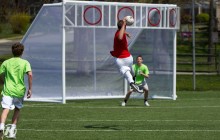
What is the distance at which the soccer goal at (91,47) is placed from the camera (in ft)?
80.6

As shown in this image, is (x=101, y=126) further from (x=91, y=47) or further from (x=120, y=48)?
(x=91, y=47)

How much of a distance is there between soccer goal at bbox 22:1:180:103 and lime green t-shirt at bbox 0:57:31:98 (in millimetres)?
10582

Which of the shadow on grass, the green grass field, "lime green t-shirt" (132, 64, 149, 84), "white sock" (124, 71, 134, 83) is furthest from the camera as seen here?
"lime green t-shirt" (132, 64, 149, 84)

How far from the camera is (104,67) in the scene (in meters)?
26.4

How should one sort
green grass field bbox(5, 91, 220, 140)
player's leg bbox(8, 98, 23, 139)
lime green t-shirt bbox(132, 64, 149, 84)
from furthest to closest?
lime green t-shirt bbox(132, 64, 149, 84) < green grass field bbox(5, 91, 220, 140) < player's leg bbox(8, 98, 23, 139)

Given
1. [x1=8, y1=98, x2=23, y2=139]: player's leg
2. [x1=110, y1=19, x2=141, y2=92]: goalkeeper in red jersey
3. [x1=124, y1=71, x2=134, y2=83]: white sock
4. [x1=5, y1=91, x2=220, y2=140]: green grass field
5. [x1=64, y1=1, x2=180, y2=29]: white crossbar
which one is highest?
[x1=64, y1=1, x2=180, y2=29]: white crossbar

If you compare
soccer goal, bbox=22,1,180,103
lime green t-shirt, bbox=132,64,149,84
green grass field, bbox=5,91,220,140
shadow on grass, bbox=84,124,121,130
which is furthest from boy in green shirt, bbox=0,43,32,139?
soccer goal, bbox=22,1,180,103

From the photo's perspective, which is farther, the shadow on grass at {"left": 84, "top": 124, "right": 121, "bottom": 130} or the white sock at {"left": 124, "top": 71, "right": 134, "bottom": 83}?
the white sock at {"left": 124, "top": 71, "right": 134, "bottom": 83}

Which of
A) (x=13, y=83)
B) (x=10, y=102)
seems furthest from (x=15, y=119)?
(x=13, y=83)

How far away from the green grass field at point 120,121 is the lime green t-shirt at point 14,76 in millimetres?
1050

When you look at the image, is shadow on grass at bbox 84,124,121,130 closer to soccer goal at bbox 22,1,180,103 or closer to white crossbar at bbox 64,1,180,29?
soccer goal at bbox 22,1,180,103

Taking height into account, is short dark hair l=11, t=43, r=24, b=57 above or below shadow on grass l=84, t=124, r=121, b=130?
above

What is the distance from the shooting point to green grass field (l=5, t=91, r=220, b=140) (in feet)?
47.5

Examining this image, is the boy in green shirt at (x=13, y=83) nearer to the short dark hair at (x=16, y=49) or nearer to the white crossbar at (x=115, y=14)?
the short dark hair at (x=16, y=49)
